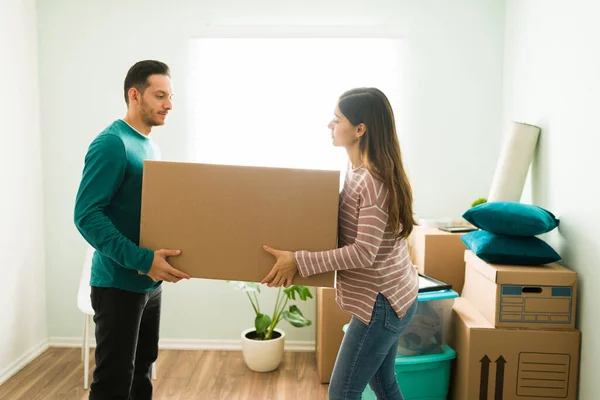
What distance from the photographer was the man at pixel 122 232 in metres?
1.42

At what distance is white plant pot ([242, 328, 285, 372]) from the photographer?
8.59 ft

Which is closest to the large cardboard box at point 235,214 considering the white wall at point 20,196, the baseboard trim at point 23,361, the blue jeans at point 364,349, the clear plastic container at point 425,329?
the blue jeans at point 364,349

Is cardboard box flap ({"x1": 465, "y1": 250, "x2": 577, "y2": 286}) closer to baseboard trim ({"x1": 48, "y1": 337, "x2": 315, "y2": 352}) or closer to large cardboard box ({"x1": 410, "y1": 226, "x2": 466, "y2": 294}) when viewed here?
large cardboard box ({"x1": 410, "y1": 226, "x2": 466, "y2": 294})

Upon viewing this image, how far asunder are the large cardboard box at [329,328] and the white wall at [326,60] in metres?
0.46

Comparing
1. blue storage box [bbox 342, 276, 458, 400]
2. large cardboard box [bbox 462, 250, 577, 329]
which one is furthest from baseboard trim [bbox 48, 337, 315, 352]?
large cardboard box [bbox 462, 250, 577, 329]

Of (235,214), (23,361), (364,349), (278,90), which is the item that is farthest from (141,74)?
(23,361)

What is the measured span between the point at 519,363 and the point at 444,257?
65 cm

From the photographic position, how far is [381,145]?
1334mm

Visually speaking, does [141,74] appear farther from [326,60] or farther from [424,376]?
[424,376]

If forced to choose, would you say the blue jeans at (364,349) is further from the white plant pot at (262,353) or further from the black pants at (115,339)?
Result: the white plant pot at (262,353)

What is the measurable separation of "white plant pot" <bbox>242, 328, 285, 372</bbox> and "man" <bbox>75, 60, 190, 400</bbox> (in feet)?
3.50

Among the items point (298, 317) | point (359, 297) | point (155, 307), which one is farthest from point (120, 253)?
point (298, 317)

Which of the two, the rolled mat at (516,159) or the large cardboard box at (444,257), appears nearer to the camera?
the rolled mat at (516,159)

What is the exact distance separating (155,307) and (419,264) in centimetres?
137
